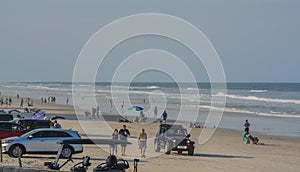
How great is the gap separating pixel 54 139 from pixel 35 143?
870mm

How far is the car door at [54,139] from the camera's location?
967 inches

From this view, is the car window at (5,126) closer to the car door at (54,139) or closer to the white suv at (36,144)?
the white suv at (36,144)

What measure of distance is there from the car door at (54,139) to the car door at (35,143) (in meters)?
0.22

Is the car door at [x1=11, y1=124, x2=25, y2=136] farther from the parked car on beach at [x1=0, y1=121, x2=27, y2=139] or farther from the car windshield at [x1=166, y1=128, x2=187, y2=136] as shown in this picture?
the car windshield at [x1=166, y1=128, x2=187, y2=136]

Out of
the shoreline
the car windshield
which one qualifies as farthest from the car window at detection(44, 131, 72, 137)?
the shoreline

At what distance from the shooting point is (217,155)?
29.3 metres

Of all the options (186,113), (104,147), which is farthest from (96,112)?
(104,147)

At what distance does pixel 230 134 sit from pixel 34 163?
2424 centimetres

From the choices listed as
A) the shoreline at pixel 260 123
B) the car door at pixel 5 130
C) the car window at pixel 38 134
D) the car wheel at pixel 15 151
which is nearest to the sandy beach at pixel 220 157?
the car wheel at pixel 15 151

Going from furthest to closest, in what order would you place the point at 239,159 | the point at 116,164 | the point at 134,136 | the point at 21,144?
the point at 134,136, the point at 239,159, the point at 21,144, the point at 116,164

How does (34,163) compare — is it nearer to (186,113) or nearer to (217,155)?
(217,155)

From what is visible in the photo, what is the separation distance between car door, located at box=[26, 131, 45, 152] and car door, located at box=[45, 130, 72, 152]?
0.22 meters

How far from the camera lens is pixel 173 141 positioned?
28516 mm

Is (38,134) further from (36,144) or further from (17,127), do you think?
(17,127)
